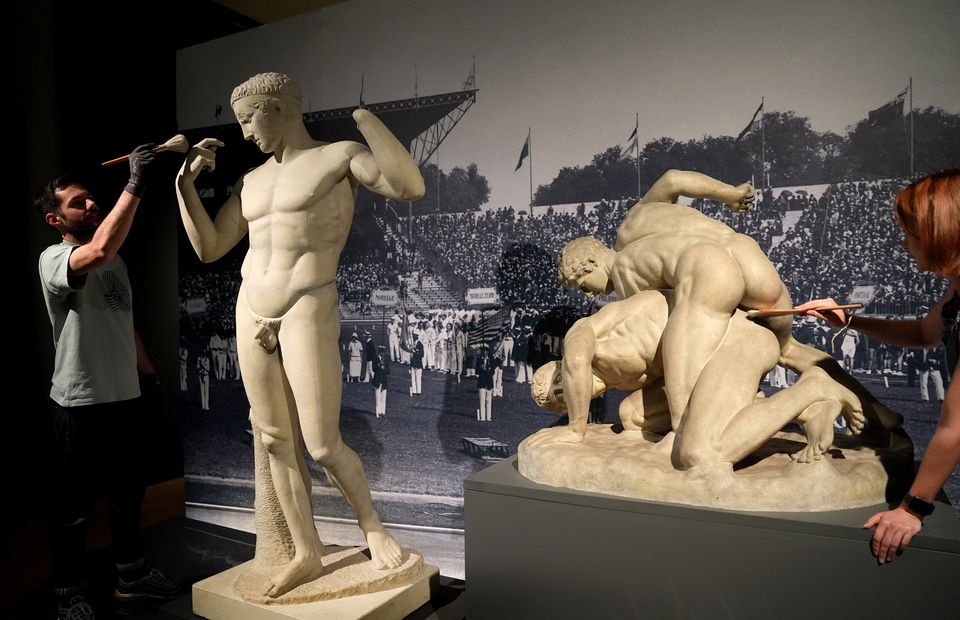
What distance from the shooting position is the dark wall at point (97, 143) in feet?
13.5

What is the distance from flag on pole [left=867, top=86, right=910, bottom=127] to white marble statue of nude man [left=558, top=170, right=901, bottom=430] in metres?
0.92

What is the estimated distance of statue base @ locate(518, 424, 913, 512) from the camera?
84.6 inches

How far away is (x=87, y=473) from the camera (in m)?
3.12

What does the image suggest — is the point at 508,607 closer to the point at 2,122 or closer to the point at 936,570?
the point at 936,570

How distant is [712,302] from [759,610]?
104 centimetres

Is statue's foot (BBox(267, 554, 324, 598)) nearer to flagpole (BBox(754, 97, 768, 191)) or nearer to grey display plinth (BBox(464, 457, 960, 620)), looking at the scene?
grey display plinth (BBox(464, 457, 960, 620))

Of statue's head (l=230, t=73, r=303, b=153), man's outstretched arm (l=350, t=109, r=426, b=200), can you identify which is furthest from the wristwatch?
statue's head (l=230, t=73, r=303, b=153)

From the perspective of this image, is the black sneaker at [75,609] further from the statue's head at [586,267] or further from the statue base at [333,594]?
the statue's head at [586,267]

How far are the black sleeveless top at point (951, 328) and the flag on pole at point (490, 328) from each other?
239 centimetres

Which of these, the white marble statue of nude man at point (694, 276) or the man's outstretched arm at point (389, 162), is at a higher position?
the man's outstretched arm at point (389, 162)

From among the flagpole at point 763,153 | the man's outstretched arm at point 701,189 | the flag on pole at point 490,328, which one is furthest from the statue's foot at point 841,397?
the flag on pole at point 490,328

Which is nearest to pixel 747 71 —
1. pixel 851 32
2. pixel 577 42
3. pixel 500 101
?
pixel 851 32

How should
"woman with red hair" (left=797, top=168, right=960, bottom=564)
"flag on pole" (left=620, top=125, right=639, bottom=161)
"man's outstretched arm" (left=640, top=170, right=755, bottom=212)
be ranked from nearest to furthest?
"woman with red hair" (left=797, top=168, right=960, bottom=564)
"man's outstretched arm" (left=640, top=170, right=755, bottom=212)
"flag on pole" (left=620, top=125, right=639, bottom=161)

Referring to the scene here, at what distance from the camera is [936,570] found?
1885 mm
